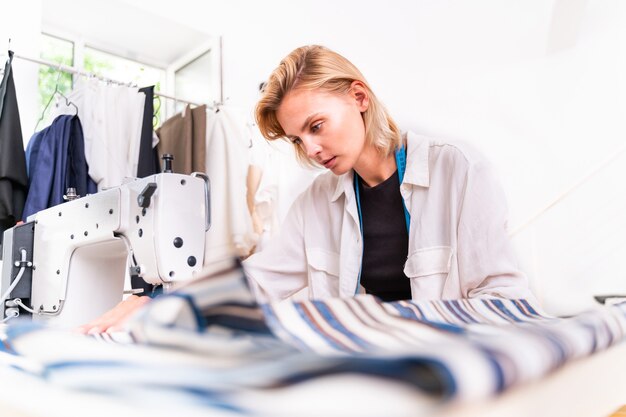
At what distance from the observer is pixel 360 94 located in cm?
150

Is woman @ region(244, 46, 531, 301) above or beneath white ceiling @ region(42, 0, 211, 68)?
beneath

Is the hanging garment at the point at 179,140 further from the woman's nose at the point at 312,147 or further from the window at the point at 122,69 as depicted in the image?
the woman's nose at the point at 312,147

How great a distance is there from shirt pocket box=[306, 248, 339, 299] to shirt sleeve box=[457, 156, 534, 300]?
411mm

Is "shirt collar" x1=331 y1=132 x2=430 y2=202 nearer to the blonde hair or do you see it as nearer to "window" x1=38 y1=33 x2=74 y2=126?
the blonde hair

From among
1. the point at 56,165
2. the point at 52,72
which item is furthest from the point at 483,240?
the point at 52,72

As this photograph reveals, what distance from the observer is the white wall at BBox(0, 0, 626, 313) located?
1.97 metres

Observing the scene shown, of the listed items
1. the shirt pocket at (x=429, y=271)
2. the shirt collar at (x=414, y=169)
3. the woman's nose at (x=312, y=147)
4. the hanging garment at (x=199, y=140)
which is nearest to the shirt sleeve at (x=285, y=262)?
the shirt collar at (x=414, y=169)

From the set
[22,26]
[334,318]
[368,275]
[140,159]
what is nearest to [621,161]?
[368,275]

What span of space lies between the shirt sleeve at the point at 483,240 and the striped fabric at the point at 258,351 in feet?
2.02

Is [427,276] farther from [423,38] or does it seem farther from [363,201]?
[423,38]

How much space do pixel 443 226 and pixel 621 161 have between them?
100 centimetres

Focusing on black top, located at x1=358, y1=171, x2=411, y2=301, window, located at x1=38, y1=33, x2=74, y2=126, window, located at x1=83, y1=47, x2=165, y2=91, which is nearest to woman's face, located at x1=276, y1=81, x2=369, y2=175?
black top, located at x1=358, y1=171, x2=411, y2=301

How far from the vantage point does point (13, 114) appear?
8.27ft

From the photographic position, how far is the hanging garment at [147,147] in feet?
9.33
